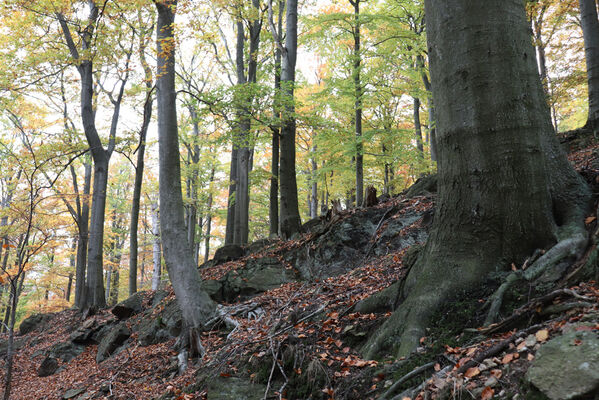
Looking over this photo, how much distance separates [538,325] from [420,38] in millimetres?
12842

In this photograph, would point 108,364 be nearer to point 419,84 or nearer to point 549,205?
point 549,205

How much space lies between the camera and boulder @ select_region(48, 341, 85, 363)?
996cm

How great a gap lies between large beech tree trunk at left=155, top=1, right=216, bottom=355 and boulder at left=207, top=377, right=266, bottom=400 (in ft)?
8.08

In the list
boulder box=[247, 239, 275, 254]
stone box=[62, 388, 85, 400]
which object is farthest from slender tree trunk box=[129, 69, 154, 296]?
stone box=[62, 388, 85, 400]

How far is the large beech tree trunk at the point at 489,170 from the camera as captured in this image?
114 inches

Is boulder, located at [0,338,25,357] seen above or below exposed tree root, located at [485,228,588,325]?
below

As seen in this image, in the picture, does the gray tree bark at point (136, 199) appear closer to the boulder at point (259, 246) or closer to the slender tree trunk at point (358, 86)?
the boulder at point (259, 246)

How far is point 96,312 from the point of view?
12.6 metres

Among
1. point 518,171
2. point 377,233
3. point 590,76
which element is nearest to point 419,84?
point 590,76

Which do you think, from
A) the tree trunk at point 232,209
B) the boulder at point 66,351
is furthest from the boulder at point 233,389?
the tree trunk at point 232,209

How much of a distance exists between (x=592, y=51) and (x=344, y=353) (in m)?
8.23

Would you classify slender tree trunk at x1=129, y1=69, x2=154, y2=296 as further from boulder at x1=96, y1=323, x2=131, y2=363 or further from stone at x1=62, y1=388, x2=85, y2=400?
stone at x1=62, y1=388, x2=85, y2=400

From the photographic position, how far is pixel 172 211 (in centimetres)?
654

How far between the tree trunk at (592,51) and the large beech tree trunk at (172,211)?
8389mm
